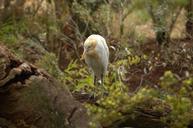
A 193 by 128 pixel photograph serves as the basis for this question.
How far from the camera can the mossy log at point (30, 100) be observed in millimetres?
6023

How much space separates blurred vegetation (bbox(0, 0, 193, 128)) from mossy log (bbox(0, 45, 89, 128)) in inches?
41.6

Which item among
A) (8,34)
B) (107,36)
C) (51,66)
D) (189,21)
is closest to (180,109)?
(51,66)

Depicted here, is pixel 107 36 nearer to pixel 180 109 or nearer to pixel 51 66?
pixel 51 66

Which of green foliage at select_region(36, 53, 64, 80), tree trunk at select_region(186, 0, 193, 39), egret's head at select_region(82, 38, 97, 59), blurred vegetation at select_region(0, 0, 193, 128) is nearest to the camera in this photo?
egret's head at select_region(82, 38, 97, 59)

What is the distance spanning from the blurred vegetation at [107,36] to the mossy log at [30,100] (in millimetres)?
1058

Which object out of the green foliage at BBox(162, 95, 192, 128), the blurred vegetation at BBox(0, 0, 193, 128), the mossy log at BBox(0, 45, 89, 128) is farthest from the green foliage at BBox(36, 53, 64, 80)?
the green foliage at BBox(162, 95, 192, 128)

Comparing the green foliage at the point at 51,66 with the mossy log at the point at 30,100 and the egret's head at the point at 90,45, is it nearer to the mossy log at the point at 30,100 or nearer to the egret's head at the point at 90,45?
the egret's head at the point at 90,45

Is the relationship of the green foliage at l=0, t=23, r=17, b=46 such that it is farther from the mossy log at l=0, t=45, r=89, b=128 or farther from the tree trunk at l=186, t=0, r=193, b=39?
the mossy log at l=0, t=45, r=89, b=128

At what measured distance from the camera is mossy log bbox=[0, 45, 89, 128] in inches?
237

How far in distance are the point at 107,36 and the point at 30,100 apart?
4142mm

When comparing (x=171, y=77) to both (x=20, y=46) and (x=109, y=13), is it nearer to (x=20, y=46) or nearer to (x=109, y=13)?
(x=109, y=13)

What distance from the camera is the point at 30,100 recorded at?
6031mm

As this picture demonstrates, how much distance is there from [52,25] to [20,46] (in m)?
0.99

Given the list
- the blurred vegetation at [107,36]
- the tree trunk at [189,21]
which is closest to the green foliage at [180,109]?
the blurred vegetation at [107,36]
